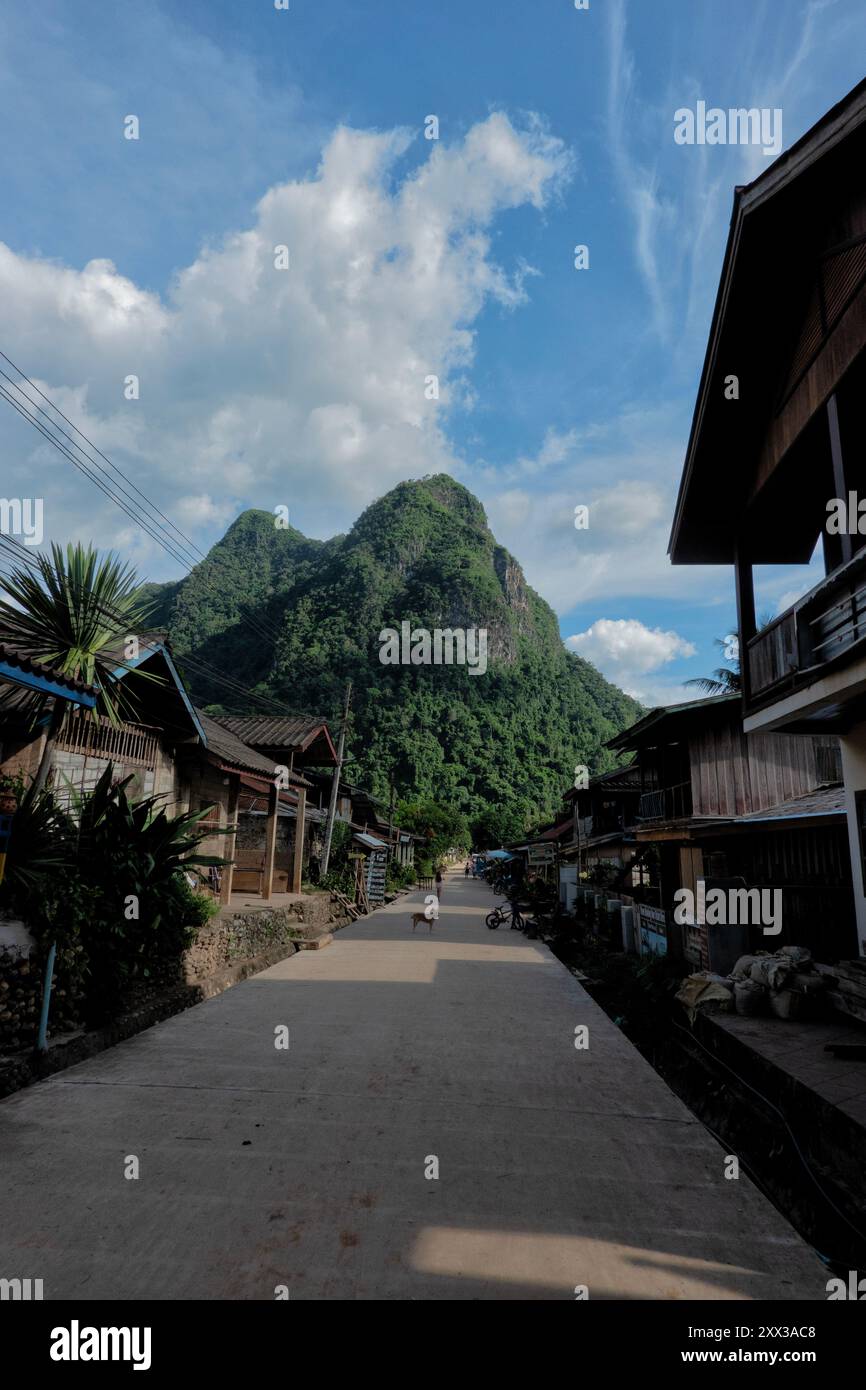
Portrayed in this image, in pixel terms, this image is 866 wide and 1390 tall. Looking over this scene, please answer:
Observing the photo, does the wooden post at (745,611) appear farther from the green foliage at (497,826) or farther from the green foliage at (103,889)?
the green foliage at (497,826)

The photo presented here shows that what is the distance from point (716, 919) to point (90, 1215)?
8.91m

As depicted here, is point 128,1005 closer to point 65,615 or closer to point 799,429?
point 65,615

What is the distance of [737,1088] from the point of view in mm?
Result: 6602

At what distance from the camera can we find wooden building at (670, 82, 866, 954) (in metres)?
6.29

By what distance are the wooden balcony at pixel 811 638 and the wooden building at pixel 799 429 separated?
18mm

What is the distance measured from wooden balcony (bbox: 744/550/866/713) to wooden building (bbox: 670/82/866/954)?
0.02 metres

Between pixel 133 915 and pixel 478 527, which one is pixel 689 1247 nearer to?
pixel 133 915

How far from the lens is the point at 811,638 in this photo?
22.7ft

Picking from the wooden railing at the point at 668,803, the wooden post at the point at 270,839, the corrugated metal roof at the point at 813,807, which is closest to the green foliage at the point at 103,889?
the corrugated metal roof at the point at 813,807

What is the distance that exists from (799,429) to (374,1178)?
7825 millimetres

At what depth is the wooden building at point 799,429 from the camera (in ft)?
20.6

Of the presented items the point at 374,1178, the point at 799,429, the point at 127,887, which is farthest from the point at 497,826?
the point at 374,1178
